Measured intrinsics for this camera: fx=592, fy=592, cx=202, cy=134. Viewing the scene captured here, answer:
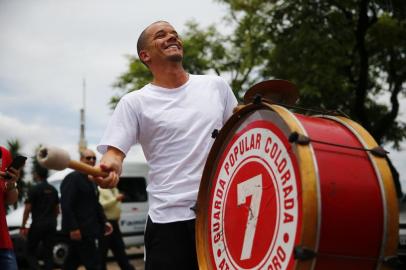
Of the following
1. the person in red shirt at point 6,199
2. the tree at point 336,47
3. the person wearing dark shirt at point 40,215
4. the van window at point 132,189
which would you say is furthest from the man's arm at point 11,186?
the tree at point 336,47

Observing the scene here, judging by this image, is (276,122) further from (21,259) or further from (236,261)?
(21,259)

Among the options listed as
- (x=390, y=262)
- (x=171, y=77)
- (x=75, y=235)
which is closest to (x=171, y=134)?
(x=171, y=77)

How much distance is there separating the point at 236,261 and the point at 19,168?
79.1 inches

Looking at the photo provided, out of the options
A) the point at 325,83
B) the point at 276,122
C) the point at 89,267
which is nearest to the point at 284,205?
the point at 276,122

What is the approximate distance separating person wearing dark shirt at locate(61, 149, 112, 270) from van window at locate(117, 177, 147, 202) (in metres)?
5.73

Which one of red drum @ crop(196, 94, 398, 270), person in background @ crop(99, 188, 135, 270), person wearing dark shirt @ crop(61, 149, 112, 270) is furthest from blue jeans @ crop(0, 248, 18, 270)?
person in background @ crop(99, 188, 135, 270)

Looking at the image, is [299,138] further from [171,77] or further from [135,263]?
[135,263]

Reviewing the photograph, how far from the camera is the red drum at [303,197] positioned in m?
1.83

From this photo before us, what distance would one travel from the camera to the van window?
13000 mm

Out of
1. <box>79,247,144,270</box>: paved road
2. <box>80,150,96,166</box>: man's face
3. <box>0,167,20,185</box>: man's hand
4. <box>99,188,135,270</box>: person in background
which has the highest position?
<box>80,150,96,166</box>: man's face

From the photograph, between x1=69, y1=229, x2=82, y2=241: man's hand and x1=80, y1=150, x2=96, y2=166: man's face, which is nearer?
x1=69, y1=229, x2=82, y2=241: man's hand

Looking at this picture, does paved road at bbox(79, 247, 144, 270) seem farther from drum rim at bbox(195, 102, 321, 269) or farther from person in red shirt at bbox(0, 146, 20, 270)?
drum rim at bbox(195, 102, 321, 269)

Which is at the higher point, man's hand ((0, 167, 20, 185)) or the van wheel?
man's hand ((0, 167, 20, 185))

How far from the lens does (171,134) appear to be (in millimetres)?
2705
